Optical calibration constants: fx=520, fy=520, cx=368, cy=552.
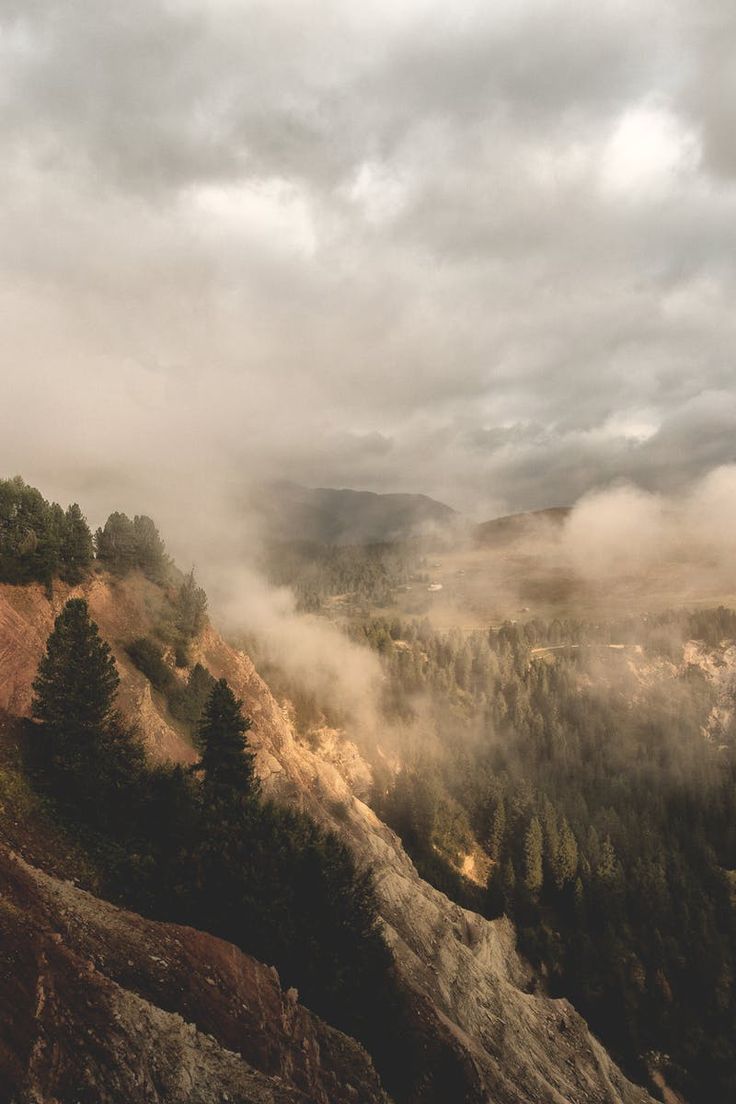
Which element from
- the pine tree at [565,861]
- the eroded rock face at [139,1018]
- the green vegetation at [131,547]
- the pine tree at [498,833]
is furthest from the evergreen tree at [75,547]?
the pine tree at [565,861]

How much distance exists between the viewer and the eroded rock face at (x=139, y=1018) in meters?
13.1

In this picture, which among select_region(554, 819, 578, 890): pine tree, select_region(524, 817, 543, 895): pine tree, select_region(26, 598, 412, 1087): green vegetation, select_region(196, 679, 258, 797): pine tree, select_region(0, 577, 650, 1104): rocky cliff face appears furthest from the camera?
select_region(554, 819, 578, 890): pine tree

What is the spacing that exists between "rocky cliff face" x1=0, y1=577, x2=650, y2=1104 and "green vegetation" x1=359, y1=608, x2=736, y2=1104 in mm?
22857

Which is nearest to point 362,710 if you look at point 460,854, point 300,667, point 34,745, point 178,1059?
point 300,667

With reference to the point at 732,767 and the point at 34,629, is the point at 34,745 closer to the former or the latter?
the point at 34,629

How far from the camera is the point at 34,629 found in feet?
147

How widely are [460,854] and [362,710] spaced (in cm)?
4511

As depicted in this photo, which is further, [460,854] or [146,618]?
[460,854]

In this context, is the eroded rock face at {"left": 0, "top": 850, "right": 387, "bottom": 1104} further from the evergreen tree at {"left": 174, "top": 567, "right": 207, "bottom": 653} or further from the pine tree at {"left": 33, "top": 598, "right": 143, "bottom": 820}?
the evergreen tree at {"left": 174, "top": 567, "right": 207, "bottom": 653}

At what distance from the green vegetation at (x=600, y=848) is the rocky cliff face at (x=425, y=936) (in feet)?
75.0

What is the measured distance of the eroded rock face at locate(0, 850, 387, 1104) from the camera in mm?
13133

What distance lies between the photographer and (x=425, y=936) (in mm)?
47500

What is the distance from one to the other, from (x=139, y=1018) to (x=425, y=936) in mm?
40100

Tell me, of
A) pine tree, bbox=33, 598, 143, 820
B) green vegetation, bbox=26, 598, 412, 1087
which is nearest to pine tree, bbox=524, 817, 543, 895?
green vegetation, bbox=26, 598, 412, 1087
